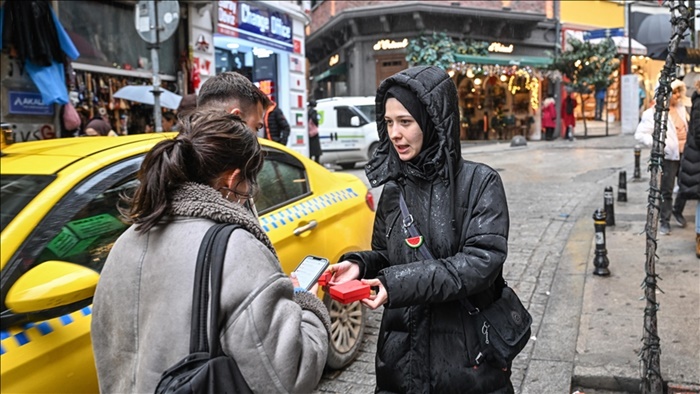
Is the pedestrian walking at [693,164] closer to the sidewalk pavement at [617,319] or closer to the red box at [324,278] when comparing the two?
the sidewalk pavement at [617,319]

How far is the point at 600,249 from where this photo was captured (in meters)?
6.23

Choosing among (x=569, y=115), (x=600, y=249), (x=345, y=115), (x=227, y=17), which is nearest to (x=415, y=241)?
(x=600, y=249)

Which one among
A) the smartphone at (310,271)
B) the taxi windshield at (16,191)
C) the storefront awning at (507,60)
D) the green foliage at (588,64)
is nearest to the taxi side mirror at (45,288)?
the taxi windshield at (16,191)

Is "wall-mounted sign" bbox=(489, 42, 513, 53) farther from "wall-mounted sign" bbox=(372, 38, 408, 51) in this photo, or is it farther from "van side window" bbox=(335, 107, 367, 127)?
"van side window" bbox=(335, 107, 367, 127)

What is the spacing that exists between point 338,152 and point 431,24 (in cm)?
1180

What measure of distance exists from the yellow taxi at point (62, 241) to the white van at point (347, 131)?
43.2 ft

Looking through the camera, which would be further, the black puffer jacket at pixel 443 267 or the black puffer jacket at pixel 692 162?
the black puffer jacket at pixel 692 162

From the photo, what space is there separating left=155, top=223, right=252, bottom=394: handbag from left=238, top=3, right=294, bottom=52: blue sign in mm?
13368

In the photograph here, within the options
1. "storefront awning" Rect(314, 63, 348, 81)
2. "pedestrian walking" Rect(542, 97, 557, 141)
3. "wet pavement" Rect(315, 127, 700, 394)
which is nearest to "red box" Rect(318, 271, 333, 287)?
"wet pavement" Rect(315, 127, 700, 394)

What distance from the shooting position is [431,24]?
27094mm

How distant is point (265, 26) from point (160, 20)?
7841 millimetres

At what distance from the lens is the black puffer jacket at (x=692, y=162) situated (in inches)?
260

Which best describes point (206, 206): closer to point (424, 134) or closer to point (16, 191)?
point (424, 134)

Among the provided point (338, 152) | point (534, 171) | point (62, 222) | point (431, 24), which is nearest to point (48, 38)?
point (62, 222)
